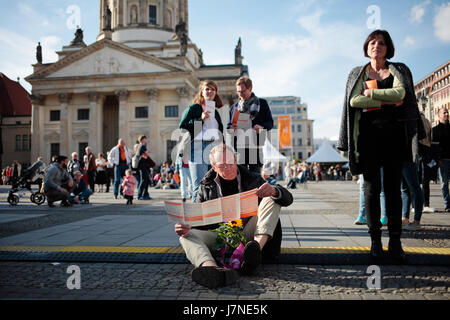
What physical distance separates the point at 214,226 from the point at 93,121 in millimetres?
43504

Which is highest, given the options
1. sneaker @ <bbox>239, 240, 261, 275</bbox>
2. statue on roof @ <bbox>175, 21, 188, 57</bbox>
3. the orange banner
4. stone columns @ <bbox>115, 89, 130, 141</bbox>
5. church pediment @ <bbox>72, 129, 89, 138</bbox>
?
statue on roof @ <bbox>175, 21, 188, 57</bbox>

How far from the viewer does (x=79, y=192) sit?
10914 mm

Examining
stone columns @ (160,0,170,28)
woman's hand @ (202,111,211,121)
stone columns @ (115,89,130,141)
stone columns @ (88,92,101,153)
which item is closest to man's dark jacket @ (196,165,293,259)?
woman's hand @ (202,111,211,121)

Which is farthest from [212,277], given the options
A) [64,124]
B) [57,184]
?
[64,124]

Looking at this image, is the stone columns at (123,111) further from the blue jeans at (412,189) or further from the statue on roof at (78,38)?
the blue jeans at (412,189)

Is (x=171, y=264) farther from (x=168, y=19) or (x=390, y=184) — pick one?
(x=168, y=19)

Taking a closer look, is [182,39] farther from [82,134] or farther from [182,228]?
[182,228]

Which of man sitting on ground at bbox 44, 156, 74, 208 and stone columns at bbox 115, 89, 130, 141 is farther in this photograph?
stone columns at bbox 115, 89, 130, 141

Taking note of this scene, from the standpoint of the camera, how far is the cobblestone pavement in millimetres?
2402

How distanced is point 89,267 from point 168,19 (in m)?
53.8

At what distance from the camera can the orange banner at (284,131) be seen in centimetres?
3103

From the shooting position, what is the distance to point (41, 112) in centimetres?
4509

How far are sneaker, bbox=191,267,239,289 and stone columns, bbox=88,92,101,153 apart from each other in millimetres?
43203

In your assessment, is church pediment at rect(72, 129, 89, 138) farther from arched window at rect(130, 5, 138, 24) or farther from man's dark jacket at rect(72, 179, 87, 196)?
man's dark jacket at rect(72, 179, 87, 196)
